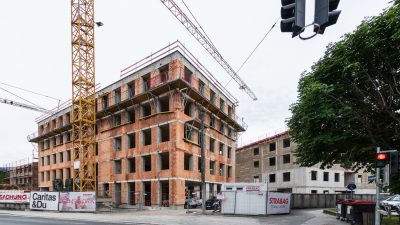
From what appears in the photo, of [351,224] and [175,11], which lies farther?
[175,11]

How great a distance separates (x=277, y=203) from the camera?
26.0 m

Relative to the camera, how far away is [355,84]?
1866cm

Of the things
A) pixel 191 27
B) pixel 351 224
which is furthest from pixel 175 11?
pixel 351 224

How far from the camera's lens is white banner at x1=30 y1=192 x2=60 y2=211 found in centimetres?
3145

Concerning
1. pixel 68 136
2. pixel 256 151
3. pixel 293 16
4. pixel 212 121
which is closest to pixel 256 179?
pixel 256 151

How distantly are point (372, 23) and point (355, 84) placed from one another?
3577mm

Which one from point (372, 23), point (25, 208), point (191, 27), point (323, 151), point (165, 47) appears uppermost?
point (191, 27)

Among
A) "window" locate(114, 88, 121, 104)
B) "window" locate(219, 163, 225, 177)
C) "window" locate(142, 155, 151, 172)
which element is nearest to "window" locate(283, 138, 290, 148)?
"window" locate(219, 163, 225, 177)

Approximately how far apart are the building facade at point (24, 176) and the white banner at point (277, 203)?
7310 centimetres

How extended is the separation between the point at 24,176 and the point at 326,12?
341ft

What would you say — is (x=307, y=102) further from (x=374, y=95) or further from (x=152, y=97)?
(x=152, y=97)

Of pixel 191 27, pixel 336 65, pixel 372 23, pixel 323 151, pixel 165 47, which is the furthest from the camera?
pixel 191 27

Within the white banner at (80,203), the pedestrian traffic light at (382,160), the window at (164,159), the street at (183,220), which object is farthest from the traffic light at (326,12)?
the window at (164,159)

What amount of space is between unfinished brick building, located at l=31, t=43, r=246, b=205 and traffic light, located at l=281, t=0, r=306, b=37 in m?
29.7
